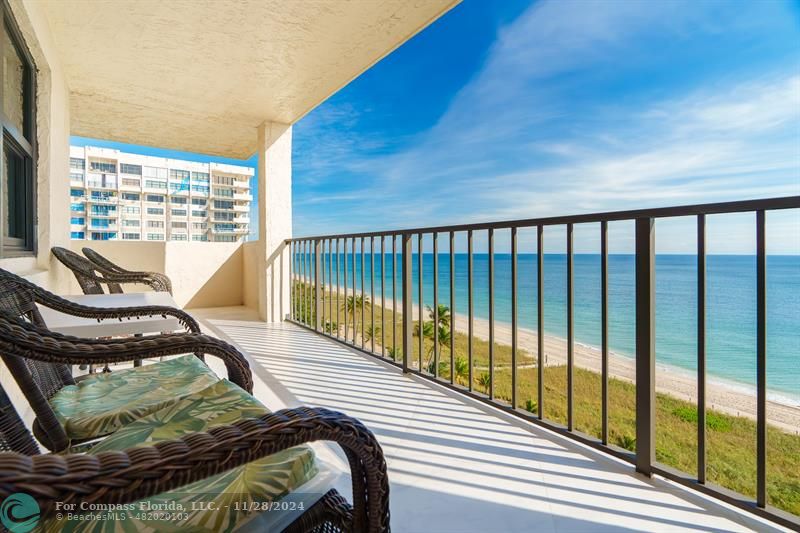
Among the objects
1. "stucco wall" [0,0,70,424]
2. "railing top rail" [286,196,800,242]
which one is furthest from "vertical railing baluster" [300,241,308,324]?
"railing top rail" [286,196,800,242]

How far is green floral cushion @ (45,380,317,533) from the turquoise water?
141 centimetres

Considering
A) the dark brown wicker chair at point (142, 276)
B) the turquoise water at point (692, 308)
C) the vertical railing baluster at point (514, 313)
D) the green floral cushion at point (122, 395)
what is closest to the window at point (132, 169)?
the turquoise water at point (692, 308)

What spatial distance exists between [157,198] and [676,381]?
50.1 meters

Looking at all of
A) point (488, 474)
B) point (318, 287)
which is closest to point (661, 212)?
point (488, 474)

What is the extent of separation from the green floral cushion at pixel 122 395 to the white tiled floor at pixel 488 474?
702mm

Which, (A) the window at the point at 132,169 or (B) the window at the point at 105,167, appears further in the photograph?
(A) the window at the point at 132,169

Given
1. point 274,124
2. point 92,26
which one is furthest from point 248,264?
point 92,26

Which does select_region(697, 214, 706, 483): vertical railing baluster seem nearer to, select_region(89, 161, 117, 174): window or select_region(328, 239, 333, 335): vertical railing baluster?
select_region(328, 239, 333, 335): vertical railing baluster

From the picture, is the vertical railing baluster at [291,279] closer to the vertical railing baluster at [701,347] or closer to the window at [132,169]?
the vertical railing baluster at [701,347]

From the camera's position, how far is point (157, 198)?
146 ft

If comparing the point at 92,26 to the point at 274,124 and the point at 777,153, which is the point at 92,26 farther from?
the point at 777,153

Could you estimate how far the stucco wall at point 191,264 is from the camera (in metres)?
5.59

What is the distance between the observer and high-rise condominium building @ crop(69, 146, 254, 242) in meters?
41.9

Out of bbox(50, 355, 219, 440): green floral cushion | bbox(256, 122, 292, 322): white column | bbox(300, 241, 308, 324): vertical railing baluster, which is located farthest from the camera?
bbox(256, 122, 292, 322): white column
